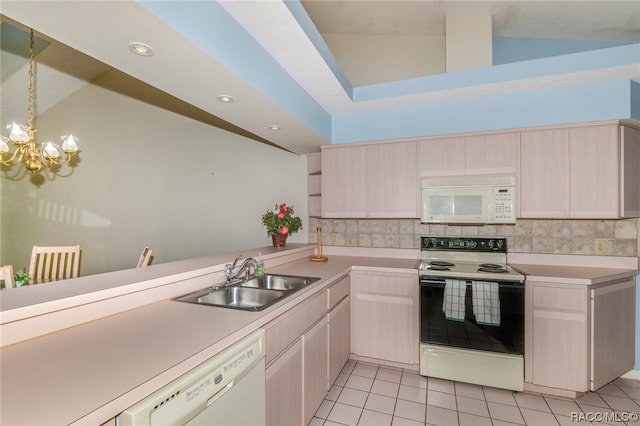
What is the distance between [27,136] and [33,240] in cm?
137

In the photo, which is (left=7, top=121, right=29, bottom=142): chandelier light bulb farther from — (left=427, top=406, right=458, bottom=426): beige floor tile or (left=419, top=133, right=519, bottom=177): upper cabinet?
(left=427, top=406, right=458, bottom=426): beige floor tile

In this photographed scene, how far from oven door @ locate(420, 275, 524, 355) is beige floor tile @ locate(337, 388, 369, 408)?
2.15ft

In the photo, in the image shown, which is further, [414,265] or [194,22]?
[414,265]

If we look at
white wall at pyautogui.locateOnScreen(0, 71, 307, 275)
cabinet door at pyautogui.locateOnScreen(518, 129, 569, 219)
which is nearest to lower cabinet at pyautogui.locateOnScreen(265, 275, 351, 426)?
white wall at pyautogui.locateOnScreen(0, 71, 307, 275)

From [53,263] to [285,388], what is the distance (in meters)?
2.76

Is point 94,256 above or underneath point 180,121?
underneath

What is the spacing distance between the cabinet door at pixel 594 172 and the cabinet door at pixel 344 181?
1694 mm

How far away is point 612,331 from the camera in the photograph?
2201 mm

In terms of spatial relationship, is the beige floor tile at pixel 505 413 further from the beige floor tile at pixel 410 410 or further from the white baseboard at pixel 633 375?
the white baseboard at pixel 633 375

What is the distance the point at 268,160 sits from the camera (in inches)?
145

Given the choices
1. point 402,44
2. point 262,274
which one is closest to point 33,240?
point 262,274

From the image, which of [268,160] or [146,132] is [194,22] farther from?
[146,132]

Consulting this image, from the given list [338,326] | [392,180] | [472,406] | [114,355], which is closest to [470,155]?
[392,180]

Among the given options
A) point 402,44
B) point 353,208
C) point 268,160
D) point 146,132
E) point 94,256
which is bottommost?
point 94,256
